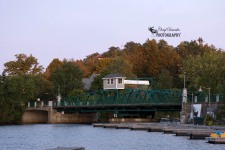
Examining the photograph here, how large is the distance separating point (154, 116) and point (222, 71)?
2195 cm

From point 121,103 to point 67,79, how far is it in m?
34.6

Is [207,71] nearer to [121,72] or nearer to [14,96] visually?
[121,72]

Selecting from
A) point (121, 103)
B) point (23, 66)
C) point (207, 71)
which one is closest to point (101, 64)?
point (23, 66)

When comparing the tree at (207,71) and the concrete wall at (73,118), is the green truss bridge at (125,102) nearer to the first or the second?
the concrete wall at (73,118)

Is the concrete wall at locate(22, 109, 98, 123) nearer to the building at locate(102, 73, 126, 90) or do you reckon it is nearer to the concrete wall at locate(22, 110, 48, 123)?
the concrete wall at locate(22, 110, 48, 123)

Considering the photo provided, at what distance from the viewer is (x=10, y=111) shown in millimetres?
145625

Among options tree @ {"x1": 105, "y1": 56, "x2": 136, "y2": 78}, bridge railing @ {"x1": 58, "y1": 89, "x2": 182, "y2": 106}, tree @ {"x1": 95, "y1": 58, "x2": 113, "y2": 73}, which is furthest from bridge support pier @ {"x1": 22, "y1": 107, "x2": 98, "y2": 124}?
tree @ {"x1": 95, "y1": 58, "x2": 113, "y2": 73}

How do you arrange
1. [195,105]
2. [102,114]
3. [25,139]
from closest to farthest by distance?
1. [25,139]
2. [195,105]
3. [102,114]

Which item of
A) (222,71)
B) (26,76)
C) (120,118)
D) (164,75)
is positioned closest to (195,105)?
(222,71)

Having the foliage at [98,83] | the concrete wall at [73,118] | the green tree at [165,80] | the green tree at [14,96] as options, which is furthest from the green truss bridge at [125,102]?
the green tree at [165,80]

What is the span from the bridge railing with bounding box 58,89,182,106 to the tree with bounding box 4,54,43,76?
80.2ft

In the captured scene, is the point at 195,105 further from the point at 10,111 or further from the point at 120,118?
the point at 10,111

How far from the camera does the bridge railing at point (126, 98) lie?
127 m

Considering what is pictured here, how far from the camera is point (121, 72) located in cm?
15725
